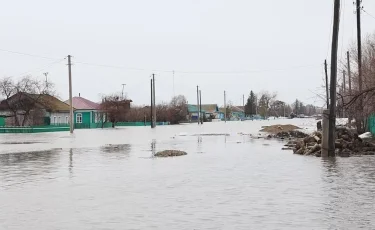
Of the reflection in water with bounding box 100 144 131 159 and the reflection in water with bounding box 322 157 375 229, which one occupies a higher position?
the reflection in water with bounding box 100 144 131 159

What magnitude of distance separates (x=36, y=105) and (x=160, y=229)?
69.8m

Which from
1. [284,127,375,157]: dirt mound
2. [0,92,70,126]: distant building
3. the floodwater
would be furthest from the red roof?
the floodwater

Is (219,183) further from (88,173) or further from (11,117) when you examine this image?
(11,117)

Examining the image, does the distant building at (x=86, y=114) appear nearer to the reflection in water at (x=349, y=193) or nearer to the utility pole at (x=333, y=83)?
the utility pole at (x=333, y=83)

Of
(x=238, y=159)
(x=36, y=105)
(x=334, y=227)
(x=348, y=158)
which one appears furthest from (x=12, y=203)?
(x=36, y=105)

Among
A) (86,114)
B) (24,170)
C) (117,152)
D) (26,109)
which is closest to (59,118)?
(86,114)

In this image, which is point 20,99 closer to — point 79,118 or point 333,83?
point 79,118

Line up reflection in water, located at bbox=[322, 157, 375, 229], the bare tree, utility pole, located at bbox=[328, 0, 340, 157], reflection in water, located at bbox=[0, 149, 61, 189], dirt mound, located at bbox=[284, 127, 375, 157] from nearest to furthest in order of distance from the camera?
reflection in water, located at bbox=[322, 157, 375, 229] → reflection in water, located at bbox=[0, 149, 61, 189] → utility pole, located at bbox=[328, 0, 340, 157] → dirt mound, located at bbox=[284, 127, 375, 157] → the bare tree

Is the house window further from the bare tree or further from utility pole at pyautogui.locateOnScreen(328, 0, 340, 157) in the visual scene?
utility pole at pyautogui.locateOnScreen(328, 0, 340, 157)

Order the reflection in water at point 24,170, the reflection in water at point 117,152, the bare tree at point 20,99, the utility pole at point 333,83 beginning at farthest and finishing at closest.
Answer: the bare tree at point 20,99
the reflection in water at point 117,152
the utility pole at point 333,83
the reflection in water at point 24,170

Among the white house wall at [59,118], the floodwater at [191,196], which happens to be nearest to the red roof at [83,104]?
the white house wall at [59,118]

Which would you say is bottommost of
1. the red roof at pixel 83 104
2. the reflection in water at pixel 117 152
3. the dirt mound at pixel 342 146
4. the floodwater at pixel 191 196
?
the floodwater at pixel 191 196

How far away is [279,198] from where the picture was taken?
30.2ft

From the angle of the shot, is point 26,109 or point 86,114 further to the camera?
point 86,114
